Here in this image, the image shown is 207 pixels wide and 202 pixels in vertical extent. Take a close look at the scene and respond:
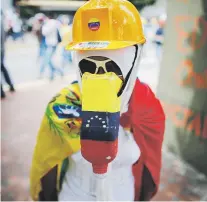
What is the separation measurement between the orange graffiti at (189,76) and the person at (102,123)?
1.01m

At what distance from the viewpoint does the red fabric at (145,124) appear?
3.52 ft

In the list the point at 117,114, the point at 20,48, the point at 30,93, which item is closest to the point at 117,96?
the point at 117,114

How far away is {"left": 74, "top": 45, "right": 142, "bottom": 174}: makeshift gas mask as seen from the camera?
2.46ft

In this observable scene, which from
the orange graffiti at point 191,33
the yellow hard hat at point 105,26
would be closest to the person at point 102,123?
the yellow hard hat at point 105,26

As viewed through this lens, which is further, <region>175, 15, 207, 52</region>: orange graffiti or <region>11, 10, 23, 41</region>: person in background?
<region>11, 10, 23, 41</region>: person in background

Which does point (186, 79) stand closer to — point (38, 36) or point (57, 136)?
point (57, 136)

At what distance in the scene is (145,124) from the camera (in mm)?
1123

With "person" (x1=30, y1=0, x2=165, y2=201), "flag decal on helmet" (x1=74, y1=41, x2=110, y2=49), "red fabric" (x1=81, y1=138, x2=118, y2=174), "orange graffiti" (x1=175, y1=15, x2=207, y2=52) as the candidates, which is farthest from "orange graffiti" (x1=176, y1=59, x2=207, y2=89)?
"red fabric" (x1=81, y1=138, x2=118, y2=174)

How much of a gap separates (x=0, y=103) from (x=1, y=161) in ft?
3.74

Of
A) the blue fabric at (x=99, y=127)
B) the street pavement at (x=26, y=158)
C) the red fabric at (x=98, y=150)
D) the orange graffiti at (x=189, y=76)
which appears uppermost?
the blue fabric at (x=99, y=127)

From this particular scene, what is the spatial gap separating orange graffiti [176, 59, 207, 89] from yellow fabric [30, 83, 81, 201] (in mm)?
1242

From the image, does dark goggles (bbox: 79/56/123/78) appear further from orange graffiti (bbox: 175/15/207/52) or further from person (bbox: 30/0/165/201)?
orange graffiti (bbox: 175/15/207/52)

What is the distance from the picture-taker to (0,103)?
314cm

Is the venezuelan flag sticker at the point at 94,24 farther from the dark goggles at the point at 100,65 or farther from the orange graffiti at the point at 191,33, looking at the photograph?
the orange graffiti at the point at 191,33
